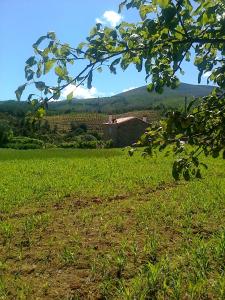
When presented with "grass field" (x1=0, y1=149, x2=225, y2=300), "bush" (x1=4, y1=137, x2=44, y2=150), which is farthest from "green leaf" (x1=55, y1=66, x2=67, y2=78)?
"bush" (x1=4, y1=137, x2=44, y2=150)

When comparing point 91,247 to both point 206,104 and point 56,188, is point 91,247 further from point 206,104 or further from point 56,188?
point 56,188

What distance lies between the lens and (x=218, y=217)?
9953 millimetres

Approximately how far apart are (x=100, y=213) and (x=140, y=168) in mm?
12830

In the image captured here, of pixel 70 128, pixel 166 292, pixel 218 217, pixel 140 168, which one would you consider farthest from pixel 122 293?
pixel 70 128

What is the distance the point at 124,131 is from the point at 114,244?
7570cm

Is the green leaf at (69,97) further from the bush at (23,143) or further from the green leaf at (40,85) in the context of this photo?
the bush at (23,143)

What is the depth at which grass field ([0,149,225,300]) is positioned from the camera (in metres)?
5.77

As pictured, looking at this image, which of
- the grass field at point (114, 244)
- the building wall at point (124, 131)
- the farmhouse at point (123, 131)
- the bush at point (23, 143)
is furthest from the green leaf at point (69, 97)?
the building wall at point (124, 131)

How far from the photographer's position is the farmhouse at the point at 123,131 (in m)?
81.9

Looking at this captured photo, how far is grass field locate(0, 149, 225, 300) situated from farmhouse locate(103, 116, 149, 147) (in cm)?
6651

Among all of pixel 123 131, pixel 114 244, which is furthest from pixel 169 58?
pixel 123 131

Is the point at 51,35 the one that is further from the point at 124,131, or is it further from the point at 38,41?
the point at 124,131

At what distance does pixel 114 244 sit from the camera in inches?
313

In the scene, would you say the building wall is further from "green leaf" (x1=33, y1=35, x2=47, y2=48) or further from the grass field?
"green leaf" (x1=33, y1=35, x2=47, y2=48)
